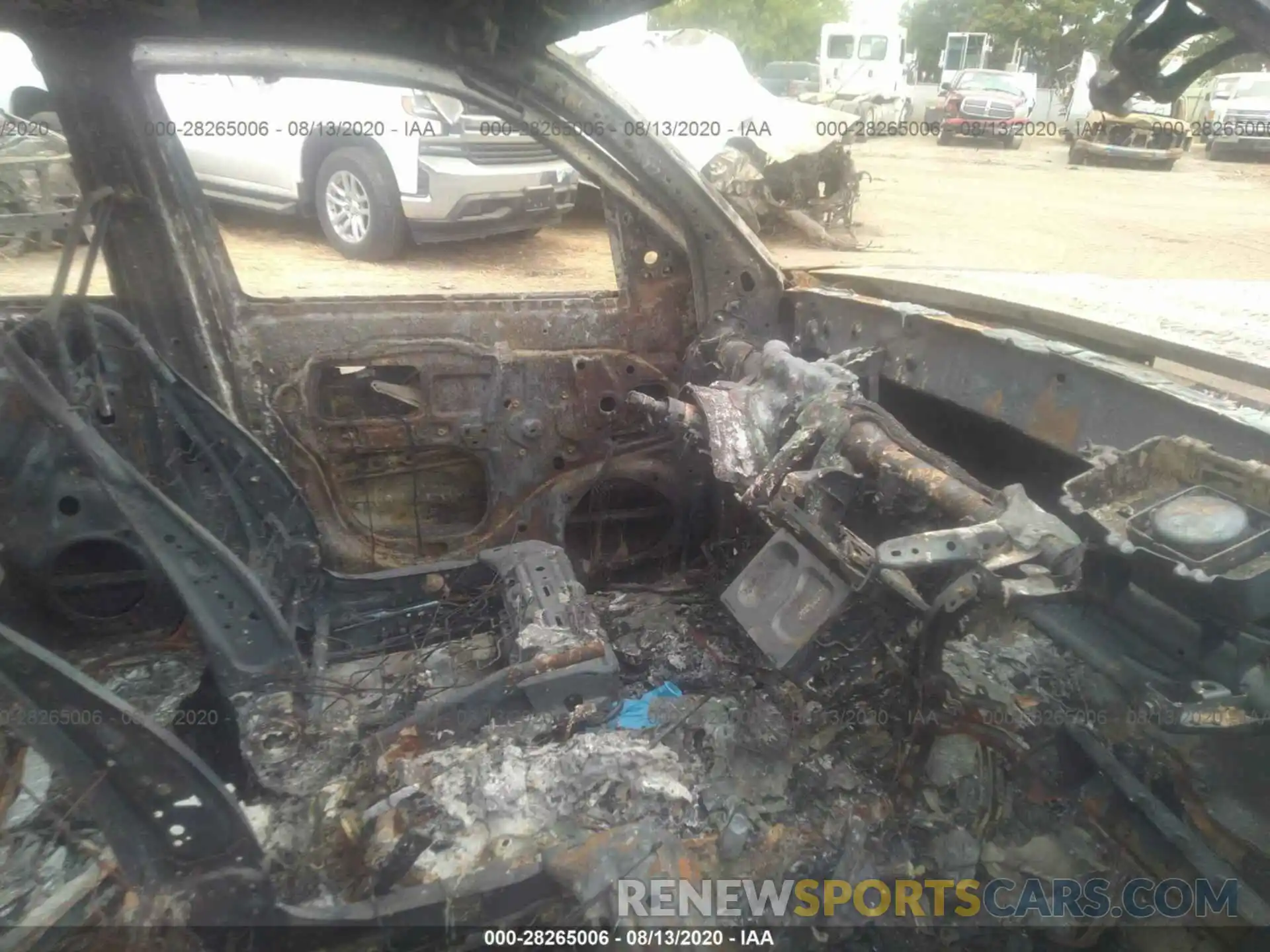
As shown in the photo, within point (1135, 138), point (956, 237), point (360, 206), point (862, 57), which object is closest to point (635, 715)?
point (360, 206)

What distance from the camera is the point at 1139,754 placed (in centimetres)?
151

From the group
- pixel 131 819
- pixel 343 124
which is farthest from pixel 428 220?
pixel 131 819

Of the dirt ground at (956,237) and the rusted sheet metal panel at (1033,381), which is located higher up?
the rusted sheet metal panel at (1033,381)

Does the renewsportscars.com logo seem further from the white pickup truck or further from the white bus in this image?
the white bus

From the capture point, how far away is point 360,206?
6.34 meters

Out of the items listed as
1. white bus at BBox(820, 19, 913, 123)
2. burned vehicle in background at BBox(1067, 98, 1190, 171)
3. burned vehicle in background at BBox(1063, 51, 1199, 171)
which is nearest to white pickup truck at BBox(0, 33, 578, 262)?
burned vehicle in background at BBox(1063, 51, 1199, 171)

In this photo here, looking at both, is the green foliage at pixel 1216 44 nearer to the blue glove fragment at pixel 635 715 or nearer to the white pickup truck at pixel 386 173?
the blue glove fragment at pixel 635 715

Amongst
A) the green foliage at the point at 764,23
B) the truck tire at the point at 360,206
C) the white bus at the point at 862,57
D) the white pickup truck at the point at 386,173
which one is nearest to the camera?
the white pickup truck at the point at 386,173

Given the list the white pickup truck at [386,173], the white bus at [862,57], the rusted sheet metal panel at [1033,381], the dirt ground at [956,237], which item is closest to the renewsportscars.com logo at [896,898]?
the rusted sheet metal panel at [1033,381]

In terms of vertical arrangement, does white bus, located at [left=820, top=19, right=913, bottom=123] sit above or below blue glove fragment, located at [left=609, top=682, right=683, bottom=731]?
above

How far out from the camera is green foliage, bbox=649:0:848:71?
2464 centimetres

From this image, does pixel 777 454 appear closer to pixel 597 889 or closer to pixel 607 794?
pixel 607 794

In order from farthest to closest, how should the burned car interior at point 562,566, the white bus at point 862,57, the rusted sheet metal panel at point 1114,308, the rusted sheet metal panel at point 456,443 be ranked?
the white bus at point 862,57
the rusted sheet metal panel at point 456,443
the rusted sheet metal panel at point 1114,308
the burned car interior at point 562,566

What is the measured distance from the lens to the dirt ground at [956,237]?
18.8ft
